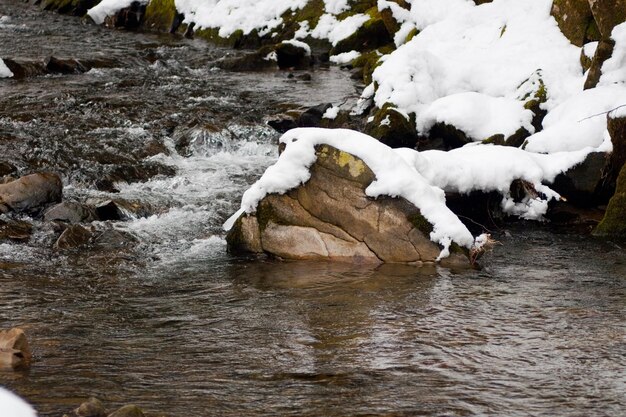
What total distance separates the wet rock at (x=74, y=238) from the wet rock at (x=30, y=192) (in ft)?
3.35

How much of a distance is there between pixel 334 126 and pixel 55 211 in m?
5.50

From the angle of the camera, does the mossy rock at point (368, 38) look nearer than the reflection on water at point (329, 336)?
No

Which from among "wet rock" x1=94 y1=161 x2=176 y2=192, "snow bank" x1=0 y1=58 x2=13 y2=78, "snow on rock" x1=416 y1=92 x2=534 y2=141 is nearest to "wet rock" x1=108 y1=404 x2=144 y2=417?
"wet rock" x1=94 y1=161 x2=176 y2=192

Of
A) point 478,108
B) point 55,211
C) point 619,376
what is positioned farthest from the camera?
point 478,108

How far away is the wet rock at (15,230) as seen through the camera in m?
9.31

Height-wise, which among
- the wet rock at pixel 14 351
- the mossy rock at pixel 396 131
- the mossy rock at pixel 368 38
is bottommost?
the wet rock at pixel 14 351

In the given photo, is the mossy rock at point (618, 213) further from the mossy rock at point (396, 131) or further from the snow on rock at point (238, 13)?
the snow on rock at point (238, 13)

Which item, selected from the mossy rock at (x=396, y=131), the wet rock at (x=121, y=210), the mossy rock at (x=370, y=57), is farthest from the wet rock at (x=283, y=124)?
the wet rock at (x=121, y=210)

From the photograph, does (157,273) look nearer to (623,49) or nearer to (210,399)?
(210,399)

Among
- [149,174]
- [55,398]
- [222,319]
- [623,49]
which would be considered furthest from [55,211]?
[623,49]

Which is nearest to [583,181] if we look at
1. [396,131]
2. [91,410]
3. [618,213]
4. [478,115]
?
[618,213]

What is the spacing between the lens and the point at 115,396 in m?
5.36

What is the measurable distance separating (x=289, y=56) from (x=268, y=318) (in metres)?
13.3

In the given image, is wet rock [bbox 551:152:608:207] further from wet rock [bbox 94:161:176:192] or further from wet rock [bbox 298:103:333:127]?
wet rock [bbox 94:161:176:192]
